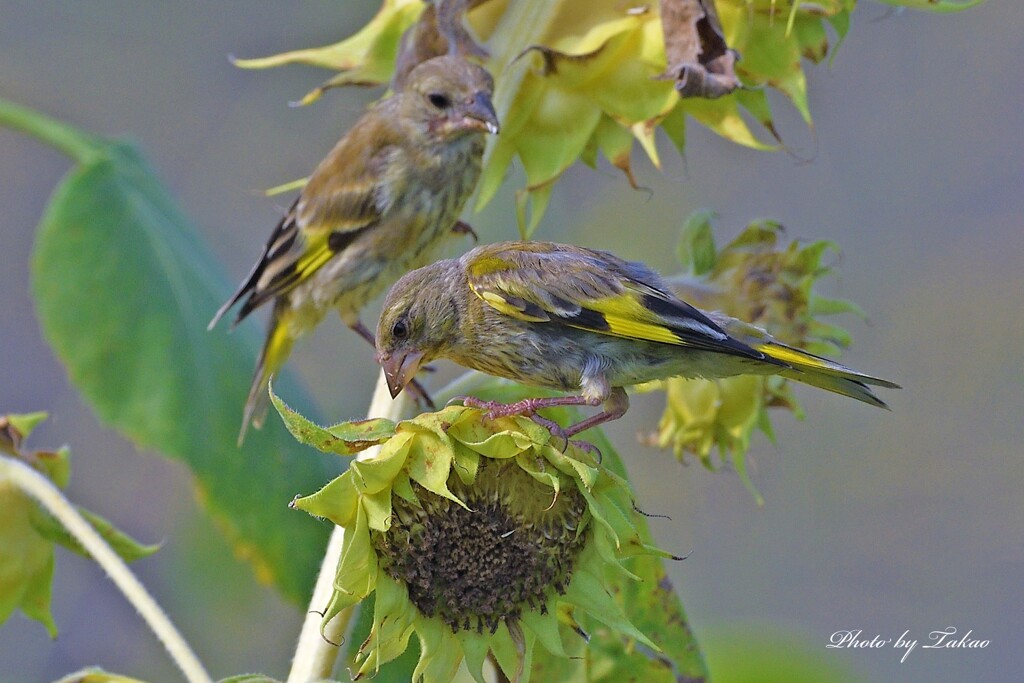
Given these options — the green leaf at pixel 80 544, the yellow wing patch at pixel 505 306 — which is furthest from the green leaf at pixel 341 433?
the green leaf at pixel 80 544

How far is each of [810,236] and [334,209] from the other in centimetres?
204

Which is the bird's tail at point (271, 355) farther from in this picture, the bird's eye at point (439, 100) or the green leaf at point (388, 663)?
the green leaf at point (388, 663)

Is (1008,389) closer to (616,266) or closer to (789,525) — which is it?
(789,525)

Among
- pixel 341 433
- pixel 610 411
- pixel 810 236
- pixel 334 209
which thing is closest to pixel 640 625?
pixel 610 411

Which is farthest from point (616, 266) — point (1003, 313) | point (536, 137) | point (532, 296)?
point (1003, 313)

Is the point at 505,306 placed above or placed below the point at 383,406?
above

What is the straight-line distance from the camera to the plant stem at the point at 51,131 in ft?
9.61

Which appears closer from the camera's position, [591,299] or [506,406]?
[506,406]

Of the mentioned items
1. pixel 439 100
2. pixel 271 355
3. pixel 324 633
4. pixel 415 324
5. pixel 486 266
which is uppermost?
pixel 439 100

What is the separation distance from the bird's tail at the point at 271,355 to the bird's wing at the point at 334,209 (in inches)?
2.7

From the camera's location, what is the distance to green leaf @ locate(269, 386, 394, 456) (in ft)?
6.16

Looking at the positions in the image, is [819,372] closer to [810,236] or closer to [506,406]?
[506,406]

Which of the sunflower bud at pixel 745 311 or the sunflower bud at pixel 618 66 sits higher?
the sunflower bud at pixel 618 66

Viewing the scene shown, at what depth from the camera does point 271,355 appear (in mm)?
3193
